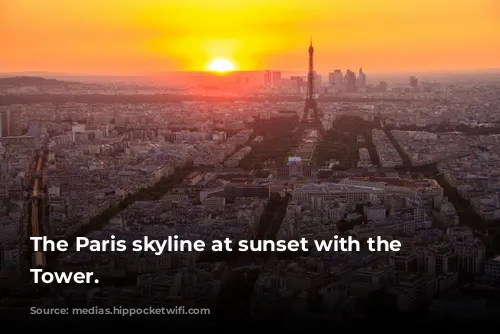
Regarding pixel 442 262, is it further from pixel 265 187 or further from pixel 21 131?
pixel 21 131

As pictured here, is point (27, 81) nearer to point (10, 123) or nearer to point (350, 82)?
point (10, 123)

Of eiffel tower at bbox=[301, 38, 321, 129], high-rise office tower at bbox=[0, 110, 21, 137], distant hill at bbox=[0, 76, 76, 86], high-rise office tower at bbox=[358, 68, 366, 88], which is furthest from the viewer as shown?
high-rise office tower at bbox=[358, 68, 366, 88]

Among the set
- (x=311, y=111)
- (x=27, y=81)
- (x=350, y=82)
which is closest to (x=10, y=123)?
(x=27, y=81)

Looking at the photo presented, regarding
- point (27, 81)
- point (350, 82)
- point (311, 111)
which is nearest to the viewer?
point (27, 81)

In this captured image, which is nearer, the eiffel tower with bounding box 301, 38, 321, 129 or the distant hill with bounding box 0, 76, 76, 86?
the distant hill with bounding box 0, 76, 76, 86

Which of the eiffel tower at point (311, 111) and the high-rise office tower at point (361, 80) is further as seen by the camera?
the high-rise office tower at point (361, 80)

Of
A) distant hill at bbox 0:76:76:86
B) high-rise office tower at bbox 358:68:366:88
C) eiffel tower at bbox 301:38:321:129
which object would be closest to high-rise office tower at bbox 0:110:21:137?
distant hill at bbox 0:76:76:86

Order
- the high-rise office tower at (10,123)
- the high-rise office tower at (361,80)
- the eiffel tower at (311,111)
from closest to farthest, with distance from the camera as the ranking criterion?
the high-rise office tower at (10,123)
the eiffel tower at (311,111)
the high-rise office tower at (361,80)

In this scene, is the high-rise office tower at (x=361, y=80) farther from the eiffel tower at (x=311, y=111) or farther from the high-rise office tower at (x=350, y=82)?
the eiffel tower at (x=311, y=111)

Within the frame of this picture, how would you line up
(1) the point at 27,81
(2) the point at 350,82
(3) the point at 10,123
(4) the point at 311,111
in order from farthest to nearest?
(2) the point at 350,82 → (4) the point at 311,111 → (1) the point at 27,81 → (3) the point at 10,123

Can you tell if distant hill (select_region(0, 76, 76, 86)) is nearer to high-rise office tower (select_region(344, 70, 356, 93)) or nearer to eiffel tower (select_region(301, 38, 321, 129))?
eiffel tower (select_region(301, 38, 321, 129))

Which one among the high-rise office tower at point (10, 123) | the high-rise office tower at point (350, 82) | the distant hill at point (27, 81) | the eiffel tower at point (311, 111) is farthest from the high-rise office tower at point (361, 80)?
the high-rise office tower at point (10, 123)

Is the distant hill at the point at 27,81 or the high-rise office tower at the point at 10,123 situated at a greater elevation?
the distant hill at the point at 27,81
